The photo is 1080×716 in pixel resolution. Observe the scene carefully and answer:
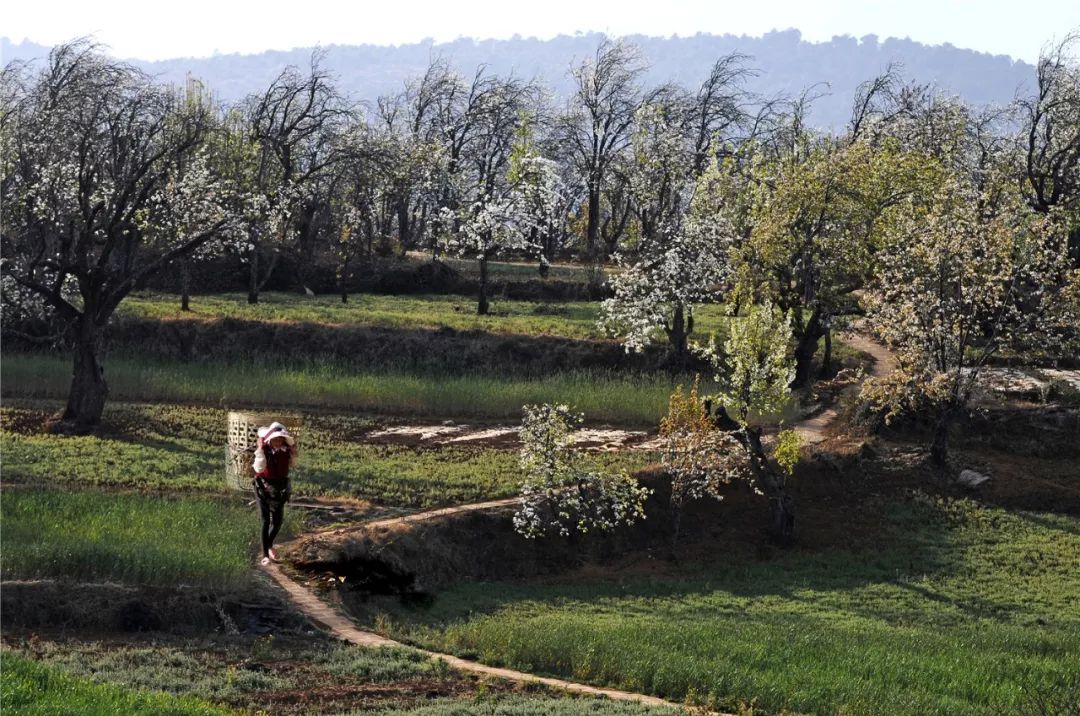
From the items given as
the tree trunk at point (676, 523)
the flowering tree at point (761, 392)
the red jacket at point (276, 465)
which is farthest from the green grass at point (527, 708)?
the flowering tree at point (761, 392)

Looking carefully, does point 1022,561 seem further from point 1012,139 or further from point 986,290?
point 1012,139

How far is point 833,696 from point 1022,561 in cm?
1331

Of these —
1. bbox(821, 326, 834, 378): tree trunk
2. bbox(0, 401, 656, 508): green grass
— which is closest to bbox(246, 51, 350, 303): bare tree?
bbox(0, 401, 656, 508): green grass

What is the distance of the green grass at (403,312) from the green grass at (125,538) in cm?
2197

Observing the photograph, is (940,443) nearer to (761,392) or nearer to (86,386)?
(761,392)

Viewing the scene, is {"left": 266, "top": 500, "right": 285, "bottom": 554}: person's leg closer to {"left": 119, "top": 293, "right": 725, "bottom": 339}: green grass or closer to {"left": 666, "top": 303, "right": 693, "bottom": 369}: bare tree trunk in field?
{"left": 666, "top": 303, "right": 693, "bottom": 369}: bare tree trunk in field

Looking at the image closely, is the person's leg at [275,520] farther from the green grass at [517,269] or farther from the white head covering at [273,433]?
the green grass at [517,269]

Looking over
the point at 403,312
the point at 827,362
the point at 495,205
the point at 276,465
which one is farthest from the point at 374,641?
the point at 495,205

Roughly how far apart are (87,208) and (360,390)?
987 cm

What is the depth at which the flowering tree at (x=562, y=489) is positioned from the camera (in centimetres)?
3073

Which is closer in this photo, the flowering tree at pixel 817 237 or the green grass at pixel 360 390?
the green grass at pixel 360 390

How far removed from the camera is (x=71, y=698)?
53.1 feet

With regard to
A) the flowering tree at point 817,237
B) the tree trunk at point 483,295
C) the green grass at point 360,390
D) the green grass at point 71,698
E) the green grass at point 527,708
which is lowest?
the green grass at point 360,390

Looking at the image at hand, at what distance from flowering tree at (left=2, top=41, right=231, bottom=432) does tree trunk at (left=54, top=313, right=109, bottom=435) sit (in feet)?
0.09
